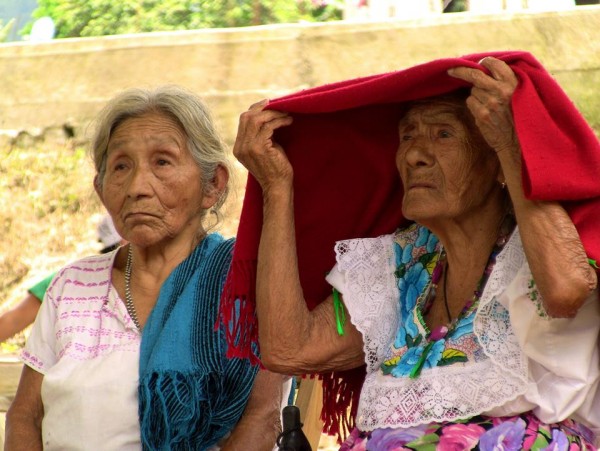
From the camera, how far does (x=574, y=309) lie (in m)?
2.17

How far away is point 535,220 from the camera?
2186mm

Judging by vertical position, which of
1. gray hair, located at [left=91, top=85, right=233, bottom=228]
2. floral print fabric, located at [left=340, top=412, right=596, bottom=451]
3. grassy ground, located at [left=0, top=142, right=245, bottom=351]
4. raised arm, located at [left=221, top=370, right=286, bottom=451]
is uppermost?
gray hair, located at [left=91, top=85, right=233, bottom=228]

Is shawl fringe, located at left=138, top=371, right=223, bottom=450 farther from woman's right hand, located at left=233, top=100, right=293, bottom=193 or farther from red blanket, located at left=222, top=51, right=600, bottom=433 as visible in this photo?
woman's right hand, located at left=233, top=100, right=293, bottom=193

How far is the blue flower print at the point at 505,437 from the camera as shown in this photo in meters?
2.33

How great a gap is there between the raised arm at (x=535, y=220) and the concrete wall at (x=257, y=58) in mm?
4495

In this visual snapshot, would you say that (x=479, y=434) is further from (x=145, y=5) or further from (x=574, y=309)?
(x=145, y=5)

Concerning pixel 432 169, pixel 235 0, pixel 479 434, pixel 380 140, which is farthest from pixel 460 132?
pixel 235 0

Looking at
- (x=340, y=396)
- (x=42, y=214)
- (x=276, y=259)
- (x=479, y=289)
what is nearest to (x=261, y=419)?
(x=340, y=396)

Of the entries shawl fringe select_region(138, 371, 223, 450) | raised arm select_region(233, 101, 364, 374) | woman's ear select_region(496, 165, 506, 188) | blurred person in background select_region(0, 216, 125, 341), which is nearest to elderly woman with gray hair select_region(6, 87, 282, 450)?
shawl fringe select_region(138, 371, 223, 450)

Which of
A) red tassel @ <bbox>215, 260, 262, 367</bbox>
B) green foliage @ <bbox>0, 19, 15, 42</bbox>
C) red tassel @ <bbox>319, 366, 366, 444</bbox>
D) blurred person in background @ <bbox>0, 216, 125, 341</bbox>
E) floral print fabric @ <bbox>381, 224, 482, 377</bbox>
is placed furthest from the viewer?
green foliage @ <bbox>0, 19, 15, 42</bbox>

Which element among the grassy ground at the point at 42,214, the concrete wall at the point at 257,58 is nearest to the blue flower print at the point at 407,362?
the concrete wall at the point at 257,58

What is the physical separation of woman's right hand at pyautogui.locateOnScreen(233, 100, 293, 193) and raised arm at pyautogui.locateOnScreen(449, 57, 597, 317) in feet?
1.74

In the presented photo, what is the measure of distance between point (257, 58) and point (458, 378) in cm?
515

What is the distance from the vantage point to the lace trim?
235cm
